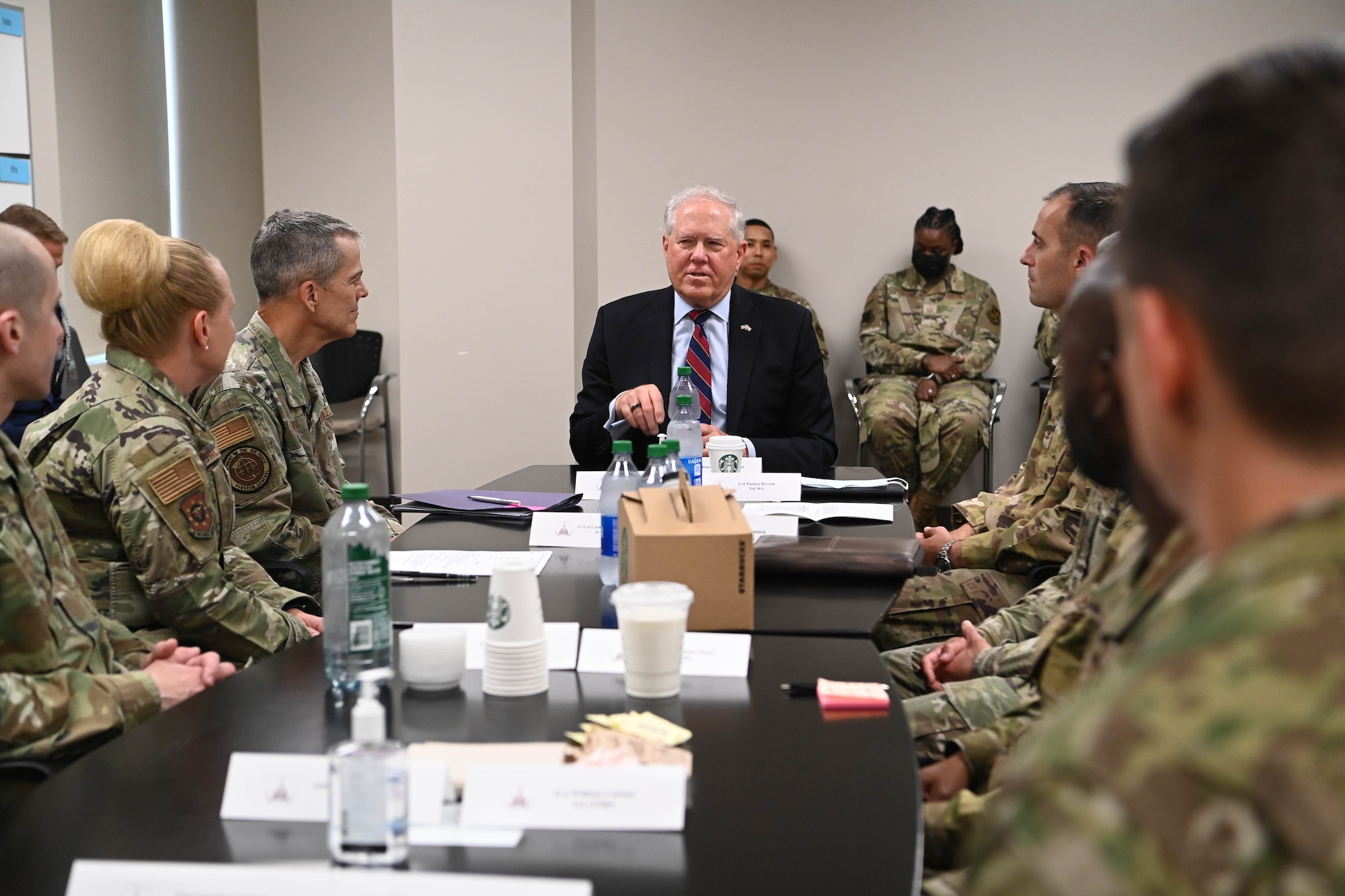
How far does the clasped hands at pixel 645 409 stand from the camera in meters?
3.00

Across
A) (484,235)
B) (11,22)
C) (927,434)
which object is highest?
(11,22)

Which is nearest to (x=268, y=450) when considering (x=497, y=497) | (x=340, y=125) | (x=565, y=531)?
(x=497, y=497)

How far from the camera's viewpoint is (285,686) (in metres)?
1.45

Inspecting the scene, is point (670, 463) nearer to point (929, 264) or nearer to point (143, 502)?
point (143, 502)

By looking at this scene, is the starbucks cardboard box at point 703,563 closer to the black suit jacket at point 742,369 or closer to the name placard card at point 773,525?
the name placard card at point 773,525

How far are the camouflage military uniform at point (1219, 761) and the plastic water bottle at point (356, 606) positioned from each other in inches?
39.7

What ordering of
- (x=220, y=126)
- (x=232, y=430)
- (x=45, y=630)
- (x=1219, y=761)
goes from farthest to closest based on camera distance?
1. (x=220, y=126)
2. (x=232, y=430)
3. (x=45, y=630)
4. (x=1219, y=761)

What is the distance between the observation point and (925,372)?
5.79m

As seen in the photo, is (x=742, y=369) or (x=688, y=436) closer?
(x=688, y=436)

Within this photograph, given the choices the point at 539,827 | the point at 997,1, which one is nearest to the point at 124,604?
A: the point at 539,827

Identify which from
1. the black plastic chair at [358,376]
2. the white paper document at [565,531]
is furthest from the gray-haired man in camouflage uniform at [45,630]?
the black plastic chair at [358,376]

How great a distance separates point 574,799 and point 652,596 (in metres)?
0.38

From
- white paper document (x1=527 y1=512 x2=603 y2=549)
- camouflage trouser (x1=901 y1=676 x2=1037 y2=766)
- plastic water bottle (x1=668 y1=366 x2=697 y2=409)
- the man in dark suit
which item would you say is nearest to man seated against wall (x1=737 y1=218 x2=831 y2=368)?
the man in dark suit

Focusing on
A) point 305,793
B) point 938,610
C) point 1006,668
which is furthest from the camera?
point 938,610
